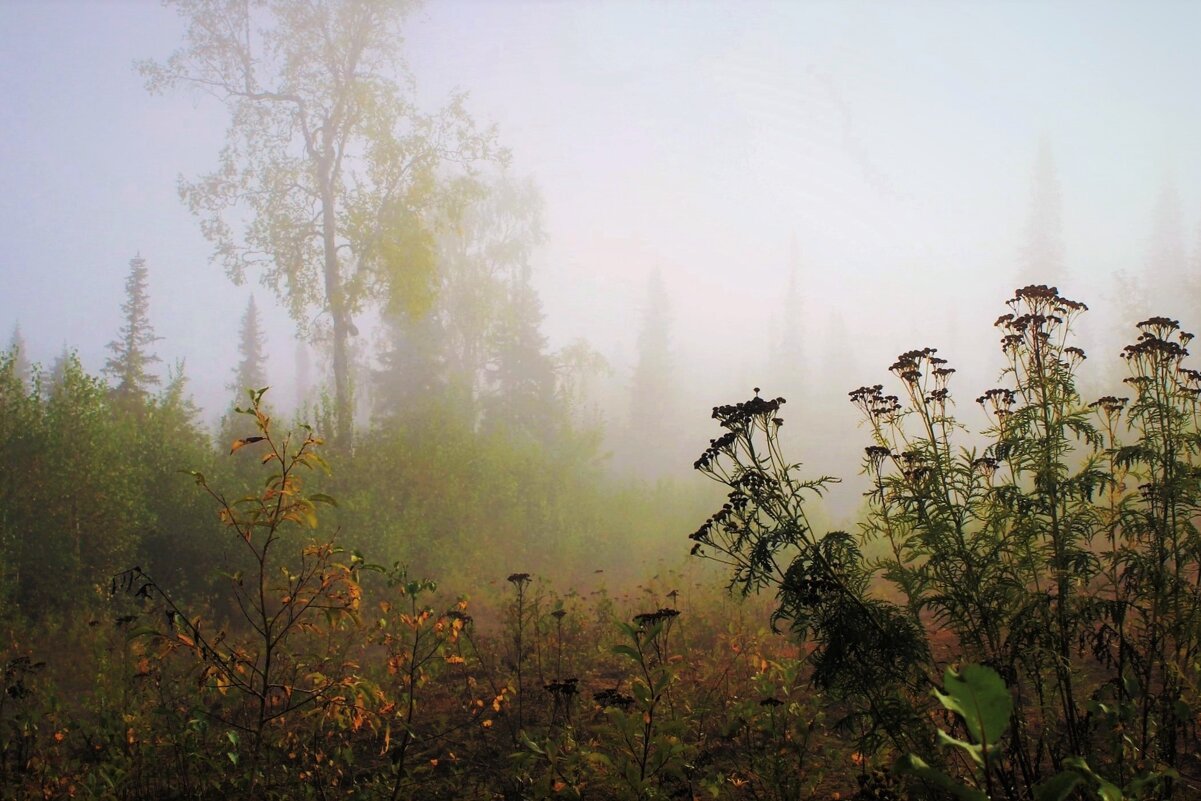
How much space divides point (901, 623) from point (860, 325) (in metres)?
154

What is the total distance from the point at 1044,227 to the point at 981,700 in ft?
178

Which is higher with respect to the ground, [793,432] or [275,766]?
[793,432]

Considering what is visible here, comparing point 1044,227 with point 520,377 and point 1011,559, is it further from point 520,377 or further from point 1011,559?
point 1011,559

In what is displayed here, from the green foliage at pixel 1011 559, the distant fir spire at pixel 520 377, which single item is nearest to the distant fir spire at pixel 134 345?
the distant fir spire at pixel 520 377

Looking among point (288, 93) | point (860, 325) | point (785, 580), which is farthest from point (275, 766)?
point (860, 325)

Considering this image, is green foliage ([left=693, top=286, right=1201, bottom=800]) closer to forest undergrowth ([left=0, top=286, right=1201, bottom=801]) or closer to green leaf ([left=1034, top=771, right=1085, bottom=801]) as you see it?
forest undergrowth ([left=0, top=286, right=1201, bottom=801])

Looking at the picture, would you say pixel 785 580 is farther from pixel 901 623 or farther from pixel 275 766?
pixel 275 766

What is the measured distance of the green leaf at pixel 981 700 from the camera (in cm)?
117

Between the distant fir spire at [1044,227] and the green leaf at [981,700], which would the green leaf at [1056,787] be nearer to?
the green leaf at [981,700]

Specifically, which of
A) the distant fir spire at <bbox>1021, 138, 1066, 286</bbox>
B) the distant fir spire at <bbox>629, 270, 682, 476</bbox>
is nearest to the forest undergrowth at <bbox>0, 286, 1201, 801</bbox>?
the distant fir spire at <bbox>629, 270, 682, 476</bbox>

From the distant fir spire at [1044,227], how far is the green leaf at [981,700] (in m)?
51.0

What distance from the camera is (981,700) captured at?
120 centimetres

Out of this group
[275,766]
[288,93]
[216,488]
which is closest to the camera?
[275,766]

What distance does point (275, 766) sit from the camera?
16.8ft
